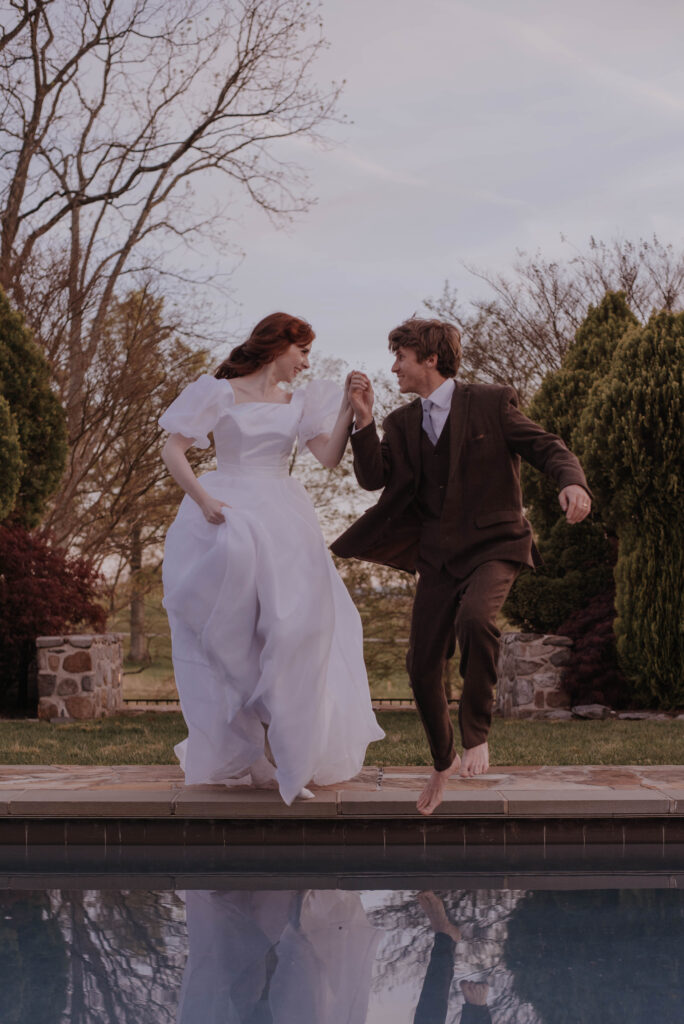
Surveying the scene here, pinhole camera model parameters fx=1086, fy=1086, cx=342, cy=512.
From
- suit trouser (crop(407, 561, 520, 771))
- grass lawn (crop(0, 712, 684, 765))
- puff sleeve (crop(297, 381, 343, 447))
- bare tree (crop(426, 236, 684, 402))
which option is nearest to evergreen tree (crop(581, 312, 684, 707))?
grass lawn (crop(0, 712, 684, 765))

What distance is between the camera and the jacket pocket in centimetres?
432

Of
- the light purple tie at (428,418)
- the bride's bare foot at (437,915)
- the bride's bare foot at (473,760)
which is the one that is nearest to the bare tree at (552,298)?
the light purple tie at (428,418)

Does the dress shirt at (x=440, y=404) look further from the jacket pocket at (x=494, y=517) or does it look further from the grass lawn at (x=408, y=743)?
the grass lawn at (x=408, y=743)

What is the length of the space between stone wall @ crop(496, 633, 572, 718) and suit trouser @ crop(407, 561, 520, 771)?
5778mm

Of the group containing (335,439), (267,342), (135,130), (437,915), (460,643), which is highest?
(135,130)

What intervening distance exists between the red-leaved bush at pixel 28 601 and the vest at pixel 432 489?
6331 millimetres

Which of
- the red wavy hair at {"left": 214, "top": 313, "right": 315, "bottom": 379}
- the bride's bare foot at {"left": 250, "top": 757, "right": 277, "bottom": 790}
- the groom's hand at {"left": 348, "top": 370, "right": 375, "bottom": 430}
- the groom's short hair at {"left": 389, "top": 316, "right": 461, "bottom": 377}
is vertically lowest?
the bride's bare foot at {"left": 250, "top": 757, "right": 277, "bottom": 790}

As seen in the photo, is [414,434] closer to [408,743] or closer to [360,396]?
[360,396]

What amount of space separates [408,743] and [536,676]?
3.10 metres

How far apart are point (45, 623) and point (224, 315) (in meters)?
7.09

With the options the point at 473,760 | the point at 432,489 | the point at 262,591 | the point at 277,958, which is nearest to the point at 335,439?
the point at 432,489

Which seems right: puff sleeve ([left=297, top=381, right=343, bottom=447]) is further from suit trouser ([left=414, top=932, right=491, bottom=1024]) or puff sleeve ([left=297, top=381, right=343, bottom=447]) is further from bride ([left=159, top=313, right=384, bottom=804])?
suit trouser ([left=414, top=932, right=491, bottom=1024])

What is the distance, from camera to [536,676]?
10.2 metres

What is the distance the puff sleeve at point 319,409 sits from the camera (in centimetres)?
517
